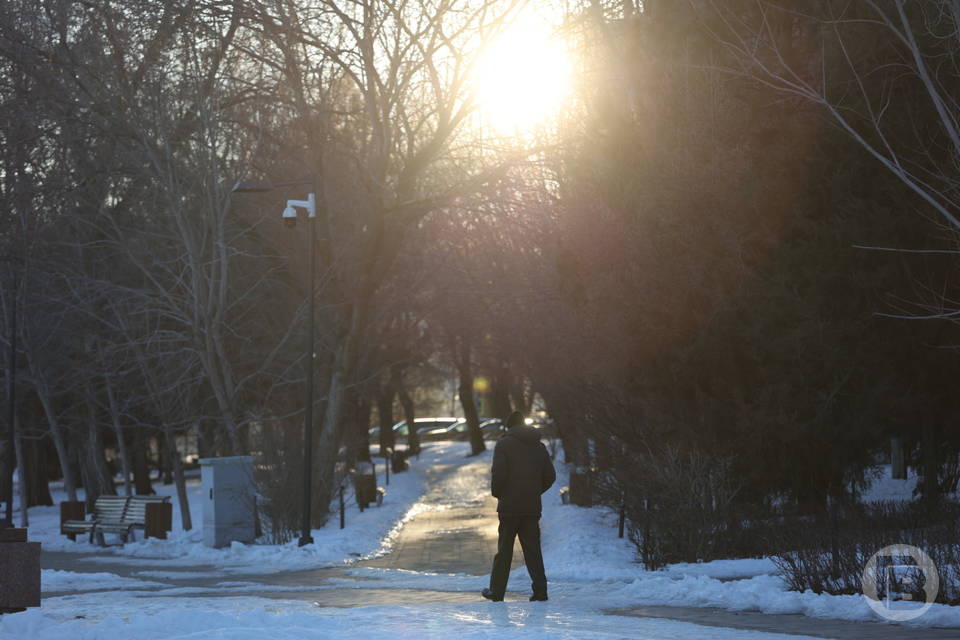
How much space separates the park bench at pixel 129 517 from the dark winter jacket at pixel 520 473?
14611mm

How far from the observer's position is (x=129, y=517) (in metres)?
26.2

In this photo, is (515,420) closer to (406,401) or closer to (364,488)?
(364,488)

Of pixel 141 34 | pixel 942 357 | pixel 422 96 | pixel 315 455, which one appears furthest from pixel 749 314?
pixel 141 34

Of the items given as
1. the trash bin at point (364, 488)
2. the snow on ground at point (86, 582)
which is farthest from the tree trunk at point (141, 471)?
the snow on ground at point (86, 582)

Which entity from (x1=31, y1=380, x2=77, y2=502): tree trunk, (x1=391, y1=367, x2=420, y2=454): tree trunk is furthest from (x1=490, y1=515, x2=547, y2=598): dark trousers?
(x1=391, y1=367, x2=420, y2=454): tree trunk

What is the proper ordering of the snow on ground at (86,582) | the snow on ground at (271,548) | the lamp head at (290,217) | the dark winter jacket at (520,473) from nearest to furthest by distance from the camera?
the dark winter jacket at (520,473)
the snow on ground at (86,582)
the snow on ground at (271,548)
the lamp head at (290,217)

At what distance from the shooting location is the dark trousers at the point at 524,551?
12945 millimetres

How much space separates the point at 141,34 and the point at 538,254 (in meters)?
13.4

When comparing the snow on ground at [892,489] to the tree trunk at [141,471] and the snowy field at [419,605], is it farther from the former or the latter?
the tree trunk at [141,471]

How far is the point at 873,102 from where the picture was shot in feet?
62.3

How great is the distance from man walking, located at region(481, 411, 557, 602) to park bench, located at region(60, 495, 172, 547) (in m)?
14.3

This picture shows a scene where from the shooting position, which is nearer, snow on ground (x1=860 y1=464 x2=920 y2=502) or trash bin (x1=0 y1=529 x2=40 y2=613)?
trash bin (x1=0 y1=529 x2=40 y2=613)

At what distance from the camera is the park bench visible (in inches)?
1011

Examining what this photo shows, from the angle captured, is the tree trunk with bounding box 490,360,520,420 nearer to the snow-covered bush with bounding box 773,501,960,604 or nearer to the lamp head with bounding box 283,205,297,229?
the lamp head with bounding box 283,205,297,229
